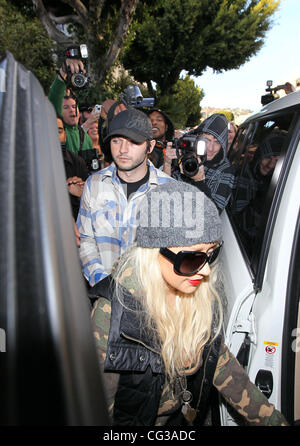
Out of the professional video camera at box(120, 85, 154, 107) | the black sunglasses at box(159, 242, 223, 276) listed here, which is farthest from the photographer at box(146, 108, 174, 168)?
the black sunglasses at box(159, 242, 223, 276)

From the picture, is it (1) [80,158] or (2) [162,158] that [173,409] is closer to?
(1) [80,158]

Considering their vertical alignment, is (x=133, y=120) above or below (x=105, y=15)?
below

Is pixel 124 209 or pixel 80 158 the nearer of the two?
pixel 124 209

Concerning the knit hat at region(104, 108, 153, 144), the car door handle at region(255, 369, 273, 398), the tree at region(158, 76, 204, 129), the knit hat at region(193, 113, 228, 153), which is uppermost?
the tree at region(158, 76, 204, 129)

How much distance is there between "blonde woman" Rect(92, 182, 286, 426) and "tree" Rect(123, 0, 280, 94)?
20136 millimetres

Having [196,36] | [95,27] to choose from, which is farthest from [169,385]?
[196,36]

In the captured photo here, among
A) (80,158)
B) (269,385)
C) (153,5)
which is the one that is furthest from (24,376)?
(153,5)

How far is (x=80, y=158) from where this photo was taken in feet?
11.0

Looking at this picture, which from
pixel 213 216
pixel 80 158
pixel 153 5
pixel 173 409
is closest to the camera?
pixel 213 216

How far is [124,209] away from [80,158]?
1354 mm

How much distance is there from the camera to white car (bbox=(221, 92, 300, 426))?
4.58 feet

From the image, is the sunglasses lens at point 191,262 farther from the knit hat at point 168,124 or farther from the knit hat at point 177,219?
the knit hat at point 168,124

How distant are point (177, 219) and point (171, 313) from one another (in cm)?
46

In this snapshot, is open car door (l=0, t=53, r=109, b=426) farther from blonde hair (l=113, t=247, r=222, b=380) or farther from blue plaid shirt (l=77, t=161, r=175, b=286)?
blue plaid shirt (l=77, t=161, r=175, b=286)
